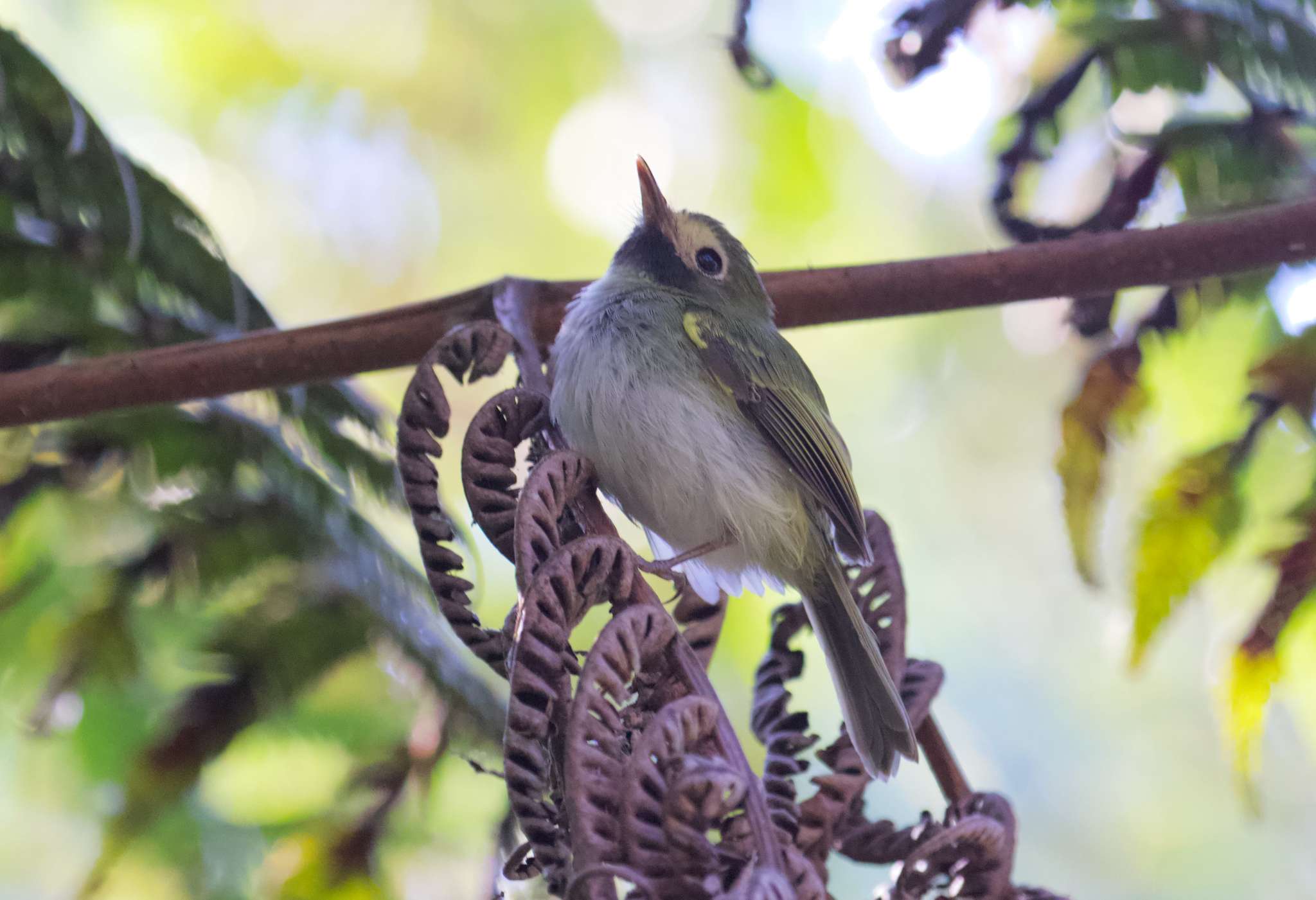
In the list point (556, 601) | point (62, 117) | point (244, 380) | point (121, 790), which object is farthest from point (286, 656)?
point (556, 601)

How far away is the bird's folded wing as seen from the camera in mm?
2262

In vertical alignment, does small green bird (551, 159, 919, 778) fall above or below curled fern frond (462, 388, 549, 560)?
above

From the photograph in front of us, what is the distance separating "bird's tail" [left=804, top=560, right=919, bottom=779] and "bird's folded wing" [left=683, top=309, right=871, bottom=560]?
0.12 meters

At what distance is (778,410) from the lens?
7.64 feet

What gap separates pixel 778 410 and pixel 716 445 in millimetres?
175

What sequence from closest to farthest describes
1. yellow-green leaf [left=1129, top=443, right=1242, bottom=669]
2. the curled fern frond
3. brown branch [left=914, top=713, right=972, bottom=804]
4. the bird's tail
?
the curled fern frond < brown branch [left=914, top=713, right=972, bottom=804] < the bird's tail < yellow-green leaf [left=1129, top=443, right=1242, bottom=669]

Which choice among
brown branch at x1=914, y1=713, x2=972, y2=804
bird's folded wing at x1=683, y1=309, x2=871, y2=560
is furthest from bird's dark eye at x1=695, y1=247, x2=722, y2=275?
brown branch at x1=914, y1=713, x2=972, y2=804

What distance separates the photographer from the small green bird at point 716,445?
82.6 inches

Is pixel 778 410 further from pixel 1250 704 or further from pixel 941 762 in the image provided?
pixel 1250 704

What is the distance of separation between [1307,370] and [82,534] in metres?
2.35

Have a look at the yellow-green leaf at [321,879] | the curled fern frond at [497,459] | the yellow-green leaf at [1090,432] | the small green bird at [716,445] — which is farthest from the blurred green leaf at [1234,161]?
the yellow-green leaf at [321,879]

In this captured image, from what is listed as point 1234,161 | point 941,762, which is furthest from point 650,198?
point 941,762

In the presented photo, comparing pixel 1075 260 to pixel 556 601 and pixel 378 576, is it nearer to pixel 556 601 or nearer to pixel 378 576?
pixel 556 601

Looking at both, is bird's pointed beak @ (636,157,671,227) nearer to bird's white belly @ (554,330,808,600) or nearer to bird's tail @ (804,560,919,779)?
bird's white belly @ (554,330,808,600)
